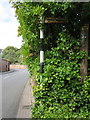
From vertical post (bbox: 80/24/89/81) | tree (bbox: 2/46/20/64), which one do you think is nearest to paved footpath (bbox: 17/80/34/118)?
vertical post (bbox: 80/24/89/81)

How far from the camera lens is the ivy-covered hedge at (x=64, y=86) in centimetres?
281

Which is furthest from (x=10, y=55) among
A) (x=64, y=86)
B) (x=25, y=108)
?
(x=64, y=86)

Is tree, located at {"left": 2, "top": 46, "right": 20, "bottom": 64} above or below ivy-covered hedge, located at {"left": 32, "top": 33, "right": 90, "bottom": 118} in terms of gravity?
above

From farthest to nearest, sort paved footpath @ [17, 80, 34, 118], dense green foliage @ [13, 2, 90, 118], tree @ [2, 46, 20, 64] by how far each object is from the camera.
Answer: tree @ [2, 46, 20, 64], paved footpath @ [17, 80, 34, 118], dense green foliage @ [13, 2, 90, 118]

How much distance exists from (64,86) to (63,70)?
0.36 metres

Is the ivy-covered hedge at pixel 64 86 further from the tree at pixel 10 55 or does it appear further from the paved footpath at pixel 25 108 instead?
the tree at pixel 10 55

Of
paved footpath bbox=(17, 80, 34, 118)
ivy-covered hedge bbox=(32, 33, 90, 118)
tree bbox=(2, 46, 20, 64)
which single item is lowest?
paved footpath bbox=(17, 80, 34, 118)

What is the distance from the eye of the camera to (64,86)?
9.50 feet

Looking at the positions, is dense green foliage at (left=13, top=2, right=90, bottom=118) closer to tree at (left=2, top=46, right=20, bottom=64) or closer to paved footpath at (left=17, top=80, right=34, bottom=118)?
paved footpath at (left=17, top=80, right=34, bottom=118)

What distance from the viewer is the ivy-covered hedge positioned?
281cm

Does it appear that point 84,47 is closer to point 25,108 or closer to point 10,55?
point 25,108

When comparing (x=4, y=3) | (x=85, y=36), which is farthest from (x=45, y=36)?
(x=4, y=3)

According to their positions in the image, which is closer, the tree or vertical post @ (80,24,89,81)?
vertical post @ (80,24,89,81)

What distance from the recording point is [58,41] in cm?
297
